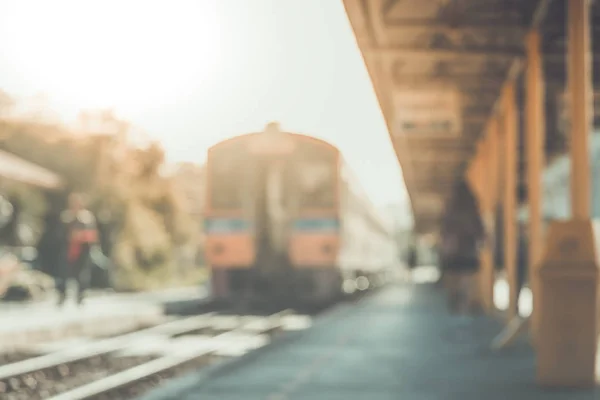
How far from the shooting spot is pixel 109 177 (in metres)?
32.6

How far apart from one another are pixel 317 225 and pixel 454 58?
7842mm

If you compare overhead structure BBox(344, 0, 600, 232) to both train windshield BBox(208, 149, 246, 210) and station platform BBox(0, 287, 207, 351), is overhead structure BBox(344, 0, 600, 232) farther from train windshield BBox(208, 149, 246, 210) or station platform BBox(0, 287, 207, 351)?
station platform BBox(0, 287, 207, 351)

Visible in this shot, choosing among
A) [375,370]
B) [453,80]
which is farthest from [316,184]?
[375,370]

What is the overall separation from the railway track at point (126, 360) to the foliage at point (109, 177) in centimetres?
1546

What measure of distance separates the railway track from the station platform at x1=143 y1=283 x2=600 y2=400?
95 cm

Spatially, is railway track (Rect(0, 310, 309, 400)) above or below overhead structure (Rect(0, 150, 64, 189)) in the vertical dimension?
below

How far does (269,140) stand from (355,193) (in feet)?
12.2

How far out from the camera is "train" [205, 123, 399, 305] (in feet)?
66.2

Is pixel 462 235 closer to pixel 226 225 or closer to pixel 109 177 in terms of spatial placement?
pixel 226 225

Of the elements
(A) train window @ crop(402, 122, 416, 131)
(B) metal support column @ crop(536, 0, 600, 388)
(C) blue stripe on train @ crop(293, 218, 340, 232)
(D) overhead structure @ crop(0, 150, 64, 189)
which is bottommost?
(B) metal support column @ crop(536, 0, 600, 388)

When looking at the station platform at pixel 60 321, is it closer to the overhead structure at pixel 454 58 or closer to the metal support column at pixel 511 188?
the overhead structure at pixel 454 58

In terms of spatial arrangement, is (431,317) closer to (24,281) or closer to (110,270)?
(24,281)

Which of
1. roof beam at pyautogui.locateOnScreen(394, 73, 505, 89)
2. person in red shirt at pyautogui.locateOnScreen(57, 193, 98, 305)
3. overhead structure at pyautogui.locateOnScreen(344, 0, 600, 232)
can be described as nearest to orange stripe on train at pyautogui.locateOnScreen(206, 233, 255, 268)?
overhead structure at pyautogui.locateOnScreen(344, 0, 600, 232)

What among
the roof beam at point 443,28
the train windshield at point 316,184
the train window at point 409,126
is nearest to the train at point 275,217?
the train windshield at point 316,184
